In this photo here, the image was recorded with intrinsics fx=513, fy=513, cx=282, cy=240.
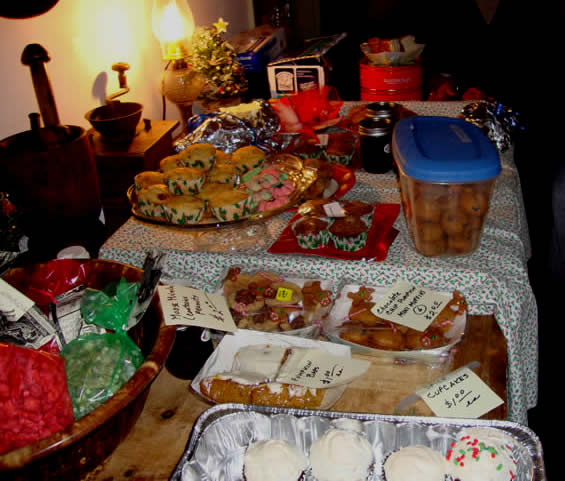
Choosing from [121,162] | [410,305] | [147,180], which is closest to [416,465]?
[410,305]

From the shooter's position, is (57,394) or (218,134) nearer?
(57,394)

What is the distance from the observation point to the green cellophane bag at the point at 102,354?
0.80 meters

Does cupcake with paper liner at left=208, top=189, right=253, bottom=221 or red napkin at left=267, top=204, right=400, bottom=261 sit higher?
cupcake with paper liner at left=208, top=189, right=253, bottom=221

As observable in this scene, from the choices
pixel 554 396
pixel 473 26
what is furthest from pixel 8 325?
pixel 473 26

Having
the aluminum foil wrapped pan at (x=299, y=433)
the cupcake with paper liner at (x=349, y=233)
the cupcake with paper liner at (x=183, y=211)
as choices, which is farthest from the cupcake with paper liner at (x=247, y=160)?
the aluminum foil wrapped pan at (x=299, y=433)

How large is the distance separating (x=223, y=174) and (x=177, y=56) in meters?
1.43

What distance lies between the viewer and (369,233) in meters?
1.32

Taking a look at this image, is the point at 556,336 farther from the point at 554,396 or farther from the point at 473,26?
the point at 473,26

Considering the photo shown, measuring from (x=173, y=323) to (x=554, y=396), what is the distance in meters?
1.57

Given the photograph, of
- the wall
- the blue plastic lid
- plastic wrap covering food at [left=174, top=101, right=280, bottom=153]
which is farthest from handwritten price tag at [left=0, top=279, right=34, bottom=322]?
the wall

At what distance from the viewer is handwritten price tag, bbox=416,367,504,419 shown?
0.89 m

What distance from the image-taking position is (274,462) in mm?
739

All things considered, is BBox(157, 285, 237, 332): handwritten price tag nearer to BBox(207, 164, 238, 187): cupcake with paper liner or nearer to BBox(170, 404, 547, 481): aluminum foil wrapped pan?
BBox(170, 404, 547, 481): aluminum foil wrapped pan

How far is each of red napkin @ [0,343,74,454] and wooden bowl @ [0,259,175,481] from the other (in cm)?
4
